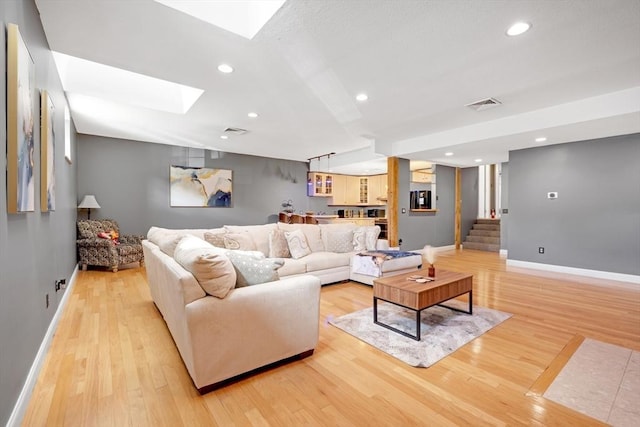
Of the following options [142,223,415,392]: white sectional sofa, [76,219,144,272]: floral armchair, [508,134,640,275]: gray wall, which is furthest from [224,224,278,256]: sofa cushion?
[508,134,640,275]: gray wall

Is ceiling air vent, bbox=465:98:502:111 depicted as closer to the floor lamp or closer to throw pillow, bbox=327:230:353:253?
throw pillow, bbox=327:230:353:253

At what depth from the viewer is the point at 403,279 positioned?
114 inches

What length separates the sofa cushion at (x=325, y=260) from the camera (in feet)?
13.1

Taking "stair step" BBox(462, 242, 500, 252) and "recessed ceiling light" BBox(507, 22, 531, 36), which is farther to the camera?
"stair step" BBox(462, 242, 500, 252)

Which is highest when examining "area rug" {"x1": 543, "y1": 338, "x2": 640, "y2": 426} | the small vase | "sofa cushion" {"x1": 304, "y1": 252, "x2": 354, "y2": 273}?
the small vase

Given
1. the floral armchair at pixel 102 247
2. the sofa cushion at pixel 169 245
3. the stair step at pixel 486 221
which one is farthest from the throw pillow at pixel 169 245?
the stair step at pixel 486 221

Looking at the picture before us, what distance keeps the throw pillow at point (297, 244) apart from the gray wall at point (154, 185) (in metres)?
3.44

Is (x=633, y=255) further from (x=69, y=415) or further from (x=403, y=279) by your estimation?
(x=69, y=415)

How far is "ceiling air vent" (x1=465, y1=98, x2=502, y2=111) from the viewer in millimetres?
3650

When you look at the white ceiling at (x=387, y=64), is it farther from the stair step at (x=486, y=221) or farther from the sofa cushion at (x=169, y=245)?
the stair step at (x=486, y=221)

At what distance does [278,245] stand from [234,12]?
109 inches

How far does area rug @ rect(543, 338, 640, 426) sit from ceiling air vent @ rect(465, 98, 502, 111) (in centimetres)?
284

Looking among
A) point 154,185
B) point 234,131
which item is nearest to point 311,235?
point 234,131

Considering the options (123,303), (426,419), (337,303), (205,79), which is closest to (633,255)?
(337,303)
